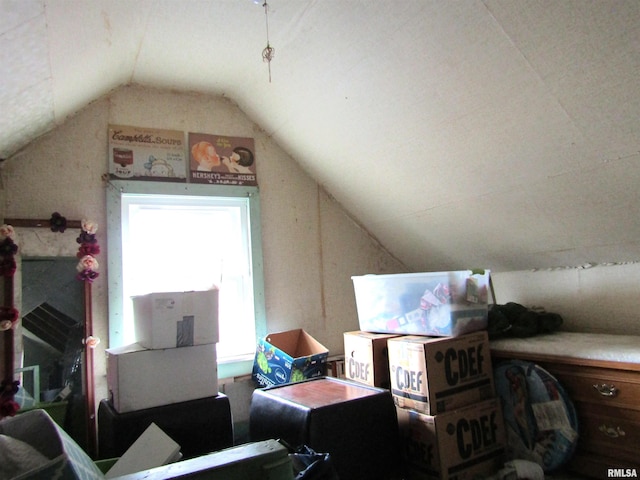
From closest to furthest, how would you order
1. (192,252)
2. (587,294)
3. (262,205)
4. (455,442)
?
(455,442) < (587,294) < (192,252) < (262,205)

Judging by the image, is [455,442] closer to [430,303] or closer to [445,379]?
[445,379]

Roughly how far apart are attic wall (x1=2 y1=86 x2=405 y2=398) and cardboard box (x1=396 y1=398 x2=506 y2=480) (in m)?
1.15

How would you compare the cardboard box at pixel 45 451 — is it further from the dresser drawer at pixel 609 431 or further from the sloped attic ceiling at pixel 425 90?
the dresser drawer at pixel 609 431

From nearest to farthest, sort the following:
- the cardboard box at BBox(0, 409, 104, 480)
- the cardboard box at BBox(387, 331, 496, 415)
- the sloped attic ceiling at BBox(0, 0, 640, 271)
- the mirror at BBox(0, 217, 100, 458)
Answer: the cardboard box at BBox(0, 409, 104, 480), the sloped attic ceiling at BBox(0, 0, 640, 271), the cardboard box at BBox(387, 331, 496, 415), the mirror at BBox(0, 217, 100, 458)

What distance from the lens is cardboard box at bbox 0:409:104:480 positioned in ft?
3.06

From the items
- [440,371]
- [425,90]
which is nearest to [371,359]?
[440,371]

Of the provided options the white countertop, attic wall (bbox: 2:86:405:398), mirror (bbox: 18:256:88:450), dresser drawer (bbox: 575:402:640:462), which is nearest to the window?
attic wall (bbox: 2:86:405:398)

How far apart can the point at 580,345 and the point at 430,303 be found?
28.9 inches

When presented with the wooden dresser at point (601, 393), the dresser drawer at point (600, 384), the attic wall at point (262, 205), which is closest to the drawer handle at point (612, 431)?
the wooden dresser at point (601, 393)

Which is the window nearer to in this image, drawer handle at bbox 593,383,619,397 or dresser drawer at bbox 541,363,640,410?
dresser drawer at bbox 541,363,640,410

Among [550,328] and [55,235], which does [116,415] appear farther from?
[550,328]

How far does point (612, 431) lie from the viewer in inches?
76.4

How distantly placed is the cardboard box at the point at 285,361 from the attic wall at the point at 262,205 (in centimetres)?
14

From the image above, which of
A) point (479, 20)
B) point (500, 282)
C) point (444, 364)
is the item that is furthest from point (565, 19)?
point (500, 282)
